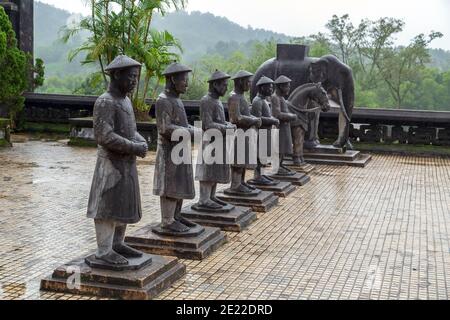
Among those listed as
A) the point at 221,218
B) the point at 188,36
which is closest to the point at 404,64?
the point at 221,218

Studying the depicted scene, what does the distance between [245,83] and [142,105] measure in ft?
24.9

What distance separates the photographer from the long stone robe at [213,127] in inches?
257

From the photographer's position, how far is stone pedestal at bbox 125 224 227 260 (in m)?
5.74

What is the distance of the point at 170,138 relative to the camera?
18.4ft

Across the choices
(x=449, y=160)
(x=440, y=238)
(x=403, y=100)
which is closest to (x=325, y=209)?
(x=440, y=238)

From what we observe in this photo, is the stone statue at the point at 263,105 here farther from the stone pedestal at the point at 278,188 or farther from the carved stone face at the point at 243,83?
the stone pedestal at the point at 278,188

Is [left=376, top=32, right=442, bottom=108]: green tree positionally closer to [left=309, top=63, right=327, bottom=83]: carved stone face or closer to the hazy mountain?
[left=309, top=63, right=327, bottom=83]: carved stone face

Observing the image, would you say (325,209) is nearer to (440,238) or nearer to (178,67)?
(440,238)

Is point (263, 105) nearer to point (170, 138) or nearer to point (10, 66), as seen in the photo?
point (170, 138)

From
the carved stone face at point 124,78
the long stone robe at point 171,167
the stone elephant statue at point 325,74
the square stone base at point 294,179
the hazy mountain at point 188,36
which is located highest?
the hazy mountain at point 188,36

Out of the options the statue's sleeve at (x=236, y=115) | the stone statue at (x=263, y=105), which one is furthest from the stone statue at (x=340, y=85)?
the statue's sleeve at (x=236, y=115)

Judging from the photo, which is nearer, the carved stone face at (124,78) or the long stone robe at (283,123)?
the carved stone face at (124,78)

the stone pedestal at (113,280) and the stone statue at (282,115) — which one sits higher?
the stone statue at (282,115)

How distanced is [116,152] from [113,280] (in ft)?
3.16
